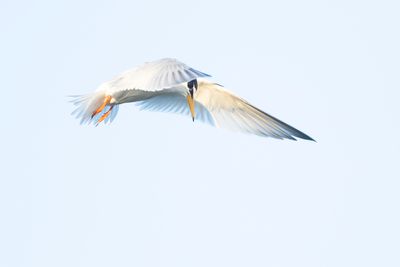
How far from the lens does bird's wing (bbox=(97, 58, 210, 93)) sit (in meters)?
11.4

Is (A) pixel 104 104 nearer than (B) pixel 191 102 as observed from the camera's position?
Yes

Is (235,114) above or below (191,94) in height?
below

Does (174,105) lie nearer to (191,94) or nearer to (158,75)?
(191,94)

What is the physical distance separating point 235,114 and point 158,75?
318cm

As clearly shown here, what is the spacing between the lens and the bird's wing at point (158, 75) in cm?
1141

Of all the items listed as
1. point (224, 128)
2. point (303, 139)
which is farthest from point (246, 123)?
point (303, 139)

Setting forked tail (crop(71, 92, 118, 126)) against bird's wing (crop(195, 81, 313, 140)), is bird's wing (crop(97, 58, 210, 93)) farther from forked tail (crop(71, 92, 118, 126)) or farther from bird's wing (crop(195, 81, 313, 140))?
bird's wing (crop(195, 81, 313, 140))

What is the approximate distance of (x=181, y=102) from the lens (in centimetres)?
1507

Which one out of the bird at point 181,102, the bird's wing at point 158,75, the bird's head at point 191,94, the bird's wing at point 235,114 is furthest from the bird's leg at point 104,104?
the bird's wing at point 235,114

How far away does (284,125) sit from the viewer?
13859 mm

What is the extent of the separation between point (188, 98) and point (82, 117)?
1.83 meters

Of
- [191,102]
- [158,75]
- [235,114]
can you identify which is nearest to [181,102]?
[191,102]

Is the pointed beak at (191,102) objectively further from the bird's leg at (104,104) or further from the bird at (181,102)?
the bird's leg at (104,104)

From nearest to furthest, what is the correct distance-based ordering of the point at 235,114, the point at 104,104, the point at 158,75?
the point at 158,75, the point at 104,104, the point at 235,114
